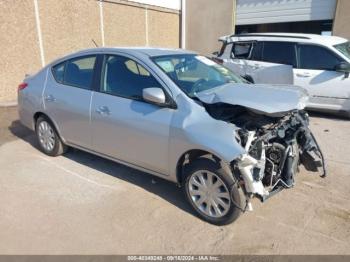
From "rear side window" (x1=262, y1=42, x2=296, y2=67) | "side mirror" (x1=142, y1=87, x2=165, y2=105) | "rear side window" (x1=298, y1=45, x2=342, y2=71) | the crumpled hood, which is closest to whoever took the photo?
the crumpled hood

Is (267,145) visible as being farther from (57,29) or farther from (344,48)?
(57,29)

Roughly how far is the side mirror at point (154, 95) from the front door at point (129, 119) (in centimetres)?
12

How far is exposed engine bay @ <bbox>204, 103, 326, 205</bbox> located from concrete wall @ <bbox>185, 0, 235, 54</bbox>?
12678 mm

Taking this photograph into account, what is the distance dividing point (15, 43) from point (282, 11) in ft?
34.1

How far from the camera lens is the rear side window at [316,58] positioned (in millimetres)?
6840

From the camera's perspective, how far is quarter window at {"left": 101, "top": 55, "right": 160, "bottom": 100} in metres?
3.69

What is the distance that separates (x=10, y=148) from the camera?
5.48 metres

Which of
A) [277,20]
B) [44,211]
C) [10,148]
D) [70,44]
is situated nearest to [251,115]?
[44,211]

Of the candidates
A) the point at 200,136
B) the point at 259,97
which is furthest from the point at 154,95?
the point at 259,97

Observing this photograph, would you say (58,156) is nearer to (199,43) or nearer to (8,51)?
(8,51)

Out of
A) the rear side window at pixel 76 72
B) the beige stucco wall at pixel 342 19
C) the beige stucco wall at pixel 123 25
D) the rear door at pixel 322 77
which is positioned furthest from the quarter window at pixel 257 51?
the beige stucco wall at pixel 123 25

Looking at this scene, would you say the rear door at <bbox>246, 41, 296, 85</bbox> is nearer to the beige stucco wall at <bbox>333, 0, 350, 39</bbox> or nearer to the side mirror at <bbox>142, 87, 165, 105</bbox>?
the side mirror at <bbox>142, 87, 165, 105</bbox>

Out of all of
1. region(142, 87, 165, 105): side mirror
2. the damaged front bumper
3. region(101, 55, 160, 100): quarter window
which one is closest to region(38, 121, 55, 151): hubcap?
region(101, 55, 160, 100): quarter window

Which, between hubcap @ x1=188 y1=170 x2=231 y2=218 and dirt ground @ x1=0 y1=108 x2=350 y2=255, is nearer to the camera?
dirt ground @ x1=0 y1=108 x2=350 y2=255
